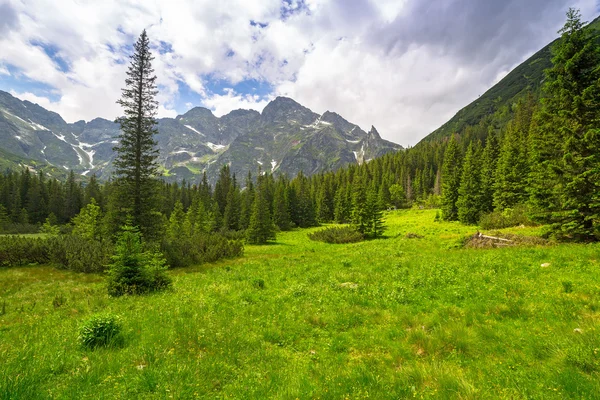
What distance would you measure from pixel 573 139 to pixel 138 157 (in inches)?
1452

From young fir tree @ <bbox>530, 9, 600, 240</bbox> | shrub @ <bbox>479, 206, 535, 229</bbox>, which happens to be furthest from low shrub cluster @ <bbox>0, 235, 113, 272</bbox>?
shrub @ <bbox>479, 206, 535, 229</bbox>

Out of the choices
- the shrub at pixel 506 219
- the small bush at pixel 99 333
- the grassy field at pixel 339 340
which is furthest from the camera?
the shrub at pixel 506 219

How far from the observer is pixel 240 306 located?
10.8 m

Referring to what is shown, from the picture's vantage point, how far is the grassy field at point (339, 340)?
194 inches

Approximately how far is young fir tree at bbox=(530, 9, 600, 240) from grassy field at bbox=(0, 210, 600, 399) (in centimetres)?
414

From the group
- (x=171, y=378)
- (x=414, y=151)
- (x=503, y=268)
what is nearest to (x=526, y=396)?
(x=171, y=378)

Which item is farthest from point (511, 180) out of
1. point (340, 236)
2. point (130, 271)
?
point (130, 271)

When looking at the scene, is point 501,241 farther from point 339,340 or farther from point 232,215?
point 232,215

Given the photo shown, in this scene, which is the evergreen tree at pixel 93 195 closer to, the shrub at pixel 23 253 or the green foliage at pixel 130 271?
the shrub at pixel 23 253

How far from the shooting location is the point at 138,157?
92.0ft

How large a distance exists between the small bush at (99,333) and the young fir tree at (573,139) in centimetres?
2397

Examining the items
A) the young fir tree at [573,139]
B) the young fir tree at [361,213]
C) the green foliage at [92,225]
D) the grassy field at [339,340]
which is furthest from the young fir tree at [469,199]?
the green foliage at [92,225]

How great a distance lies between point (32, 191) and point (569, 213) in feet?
394

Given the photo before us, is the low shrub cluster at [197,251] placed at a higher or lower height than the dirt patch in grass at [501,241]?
lower
